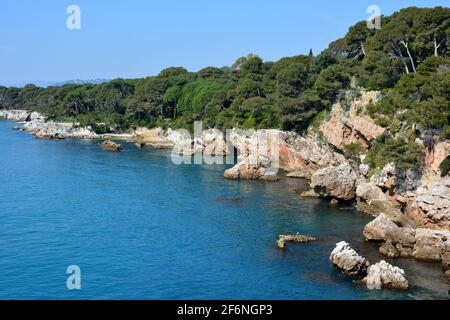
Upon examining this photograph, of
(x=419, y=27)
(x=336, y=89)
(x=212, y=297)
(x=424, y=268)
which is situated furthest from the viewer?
(x=336, y=89)

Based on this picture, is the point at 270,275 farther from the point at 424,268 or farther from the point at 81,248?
the point at 81,248

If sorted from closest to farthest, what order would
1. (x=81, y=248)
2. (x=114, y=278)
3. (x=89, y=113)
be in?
(x=114, y=278) < (x=81, y=248) < (x=89, y=113)

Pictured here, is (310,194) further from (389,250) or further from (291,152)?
(389,250)

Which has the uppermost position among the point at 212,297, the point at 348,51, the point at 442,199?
the point at 348,51

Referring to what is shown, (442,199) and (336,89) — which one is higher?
(336,89)

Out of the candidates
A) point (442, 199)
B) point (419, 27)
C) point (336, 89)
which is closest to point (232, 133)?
point (336, 89)

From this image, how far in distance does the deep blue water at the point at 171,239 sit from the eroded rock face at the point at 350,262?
73 centimetres

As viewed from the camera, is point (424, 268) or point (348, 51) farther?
point (348, 51)

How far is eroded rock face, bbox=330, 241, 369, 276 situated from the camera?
33250mm

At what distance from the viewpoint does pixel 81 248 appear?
38219mm

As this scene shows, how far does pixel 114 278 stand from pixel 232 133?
57.6 m

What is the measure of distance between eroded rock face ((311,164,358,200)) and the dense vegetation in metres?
3.20

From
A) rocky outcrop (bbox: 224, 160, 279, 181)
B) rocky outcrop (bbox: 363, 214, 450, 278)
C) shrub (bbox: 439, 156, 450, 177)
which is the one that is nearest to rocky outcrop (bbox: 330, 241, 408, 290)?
rocky outcrop (bbox: 363, 214, 450, 278)

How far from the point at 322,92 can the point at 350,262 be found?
142 ft
